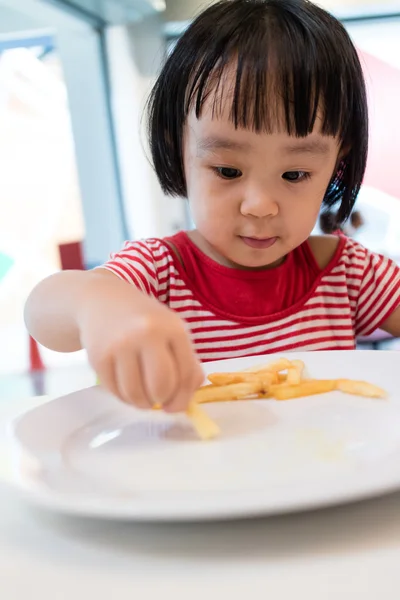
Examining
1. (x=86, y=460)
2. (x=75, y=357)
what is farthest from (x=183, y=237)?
(x=75, y=357)

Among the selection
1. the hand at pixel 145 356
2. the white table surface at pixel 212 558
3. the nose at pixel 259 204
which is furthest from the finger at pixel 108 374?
the nose at pixel 259 204

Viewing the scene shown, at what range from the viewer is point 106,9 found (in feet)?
12.2

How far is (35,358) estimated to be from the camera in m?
2.98

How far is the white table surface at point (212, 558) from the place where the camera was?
1.04 feet

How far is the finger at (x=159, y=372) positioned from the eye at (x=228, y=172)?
1.34ft

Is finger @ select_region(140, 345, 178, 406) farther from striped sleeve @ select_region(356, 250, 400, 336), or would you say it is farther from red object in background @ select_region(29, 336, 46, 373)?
red object in background @ select_region(29, 336, 46, 373)

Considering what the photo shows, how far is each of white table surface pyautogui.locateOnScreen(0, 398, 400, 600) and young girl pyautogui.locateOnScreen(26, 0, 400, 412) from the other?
0.11m

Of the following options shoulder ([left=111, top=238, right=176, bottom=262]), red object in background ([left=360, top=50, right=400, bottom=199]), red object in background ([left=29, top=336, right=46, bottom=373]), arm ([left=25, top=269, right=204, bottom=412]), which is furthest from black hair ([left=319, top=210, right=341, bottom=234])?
red object in background ([left=360, top=50, right=400, bottom=199])

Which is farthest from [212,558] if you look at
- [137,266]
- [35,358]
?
[35,358]

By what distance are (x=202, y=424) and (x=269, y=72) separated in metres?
0.48

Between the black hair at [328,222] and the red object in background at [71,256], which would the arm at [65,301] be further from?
the red object in background at [71,256]

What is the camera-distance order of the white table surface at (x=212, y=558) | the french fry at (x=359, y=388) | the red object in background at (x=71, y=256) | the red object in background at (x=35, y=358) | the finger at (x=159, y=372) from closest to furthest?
the white table surface at (x=212, y=558)
the finger at (x=159, y=372)
the french fry at (x=359, y=388)
the red object in background at (x=35, y=358)
the red object in background at (x=71, y=256)

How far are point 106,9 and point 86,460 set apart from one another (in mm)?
3745

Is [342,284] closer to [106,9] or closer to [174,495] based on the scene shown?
[174,495]
